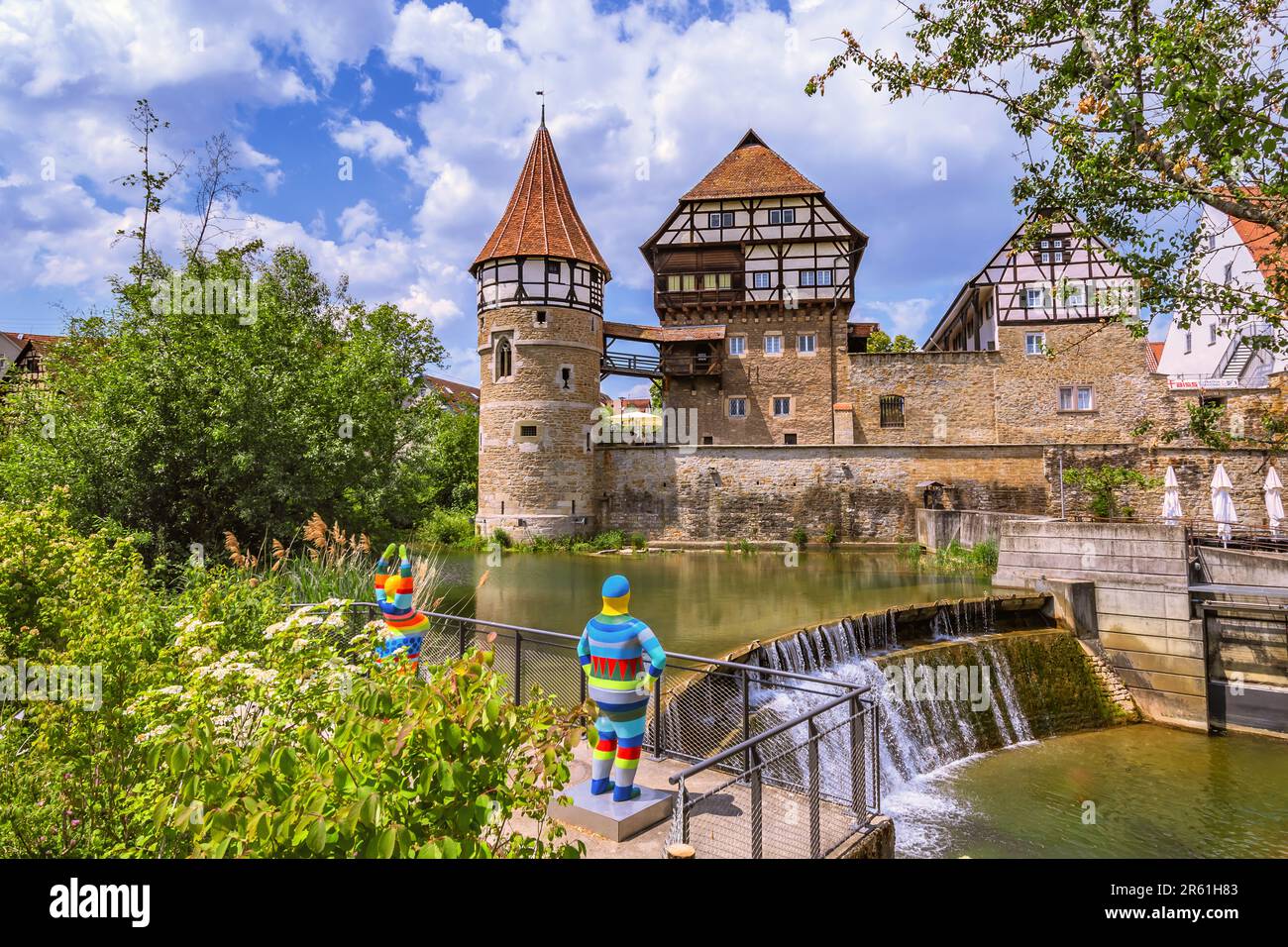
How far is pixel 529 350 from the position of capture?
28469 mm

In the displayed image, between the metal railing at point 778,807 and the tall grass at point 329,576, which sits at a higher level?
the tall grass at point 329,576

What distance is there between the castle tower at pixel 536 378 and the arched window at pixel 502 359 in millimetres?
41

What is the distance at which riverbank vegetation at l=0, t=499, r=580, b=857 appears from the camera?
75.9 inches

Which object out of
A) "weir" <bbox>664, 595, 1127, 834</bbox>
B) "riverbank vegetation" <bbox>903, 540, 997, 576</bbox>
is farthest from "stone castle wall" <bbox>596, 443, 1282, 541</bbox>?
"weir" <bbox>664, 595, 1127, 834</bbox>

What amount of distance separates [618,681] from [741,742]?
1089mm

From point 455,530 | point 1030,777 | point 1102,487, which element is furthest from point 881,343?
point 1030,777

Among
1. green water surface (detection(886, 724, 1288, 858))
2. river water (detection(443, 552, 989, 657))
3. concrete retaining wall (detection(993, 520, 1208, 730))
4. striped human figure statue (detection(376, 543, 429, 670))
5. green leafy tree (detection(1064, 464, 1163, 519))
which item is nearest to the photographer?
striped human figure statue (detection(376, 543, 429, 670))

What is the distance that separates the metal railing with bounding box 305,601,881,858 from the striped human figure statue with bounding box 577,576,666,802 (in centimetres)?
48

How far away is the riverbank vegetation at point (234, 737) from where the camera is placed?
1929 mm

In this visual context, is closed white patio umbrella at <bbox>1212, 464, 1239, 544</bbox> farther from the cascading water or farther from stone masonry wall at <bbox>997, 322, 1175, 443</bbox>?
stone masonry wall at <bbox>997, 322, 1175, 443</bbox>

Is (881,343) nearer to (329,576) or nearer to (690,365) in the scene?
(690,365)

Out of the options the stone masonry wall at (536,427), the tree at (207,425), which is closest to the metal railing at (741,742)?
the tree at (207,425)

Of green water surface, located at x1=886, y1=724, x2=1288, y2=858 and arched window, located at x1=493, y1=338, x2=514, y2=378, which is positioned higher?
arched window, located at x1=493, y1=338, x2=514, y2=378

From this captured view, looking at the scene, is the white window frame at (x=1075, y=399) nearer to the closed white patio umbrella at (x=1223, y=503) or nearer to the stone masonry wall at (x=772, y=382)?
the stone masonry wall at (x=772, y=382)
